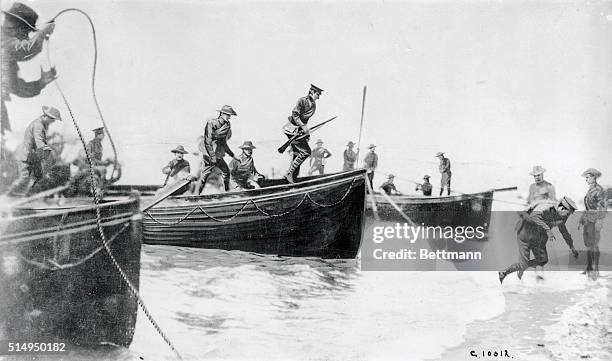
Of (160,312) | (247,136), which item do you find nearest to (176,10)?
(247,136)

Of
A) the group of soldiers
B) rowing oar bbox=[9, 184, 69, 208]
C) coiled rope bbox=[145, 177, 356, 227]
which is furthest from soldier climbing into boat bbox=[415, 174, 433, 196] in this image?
rowing oar bbox=[9, 184, 69, 208]

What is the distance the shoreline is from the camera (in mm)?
3721

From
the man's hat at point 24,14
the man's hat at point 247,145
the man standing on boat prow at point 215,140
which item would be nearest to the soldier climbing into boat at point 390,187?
the man's hat at point 247,145

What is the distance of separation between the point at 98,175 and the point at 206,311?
3.98 feet

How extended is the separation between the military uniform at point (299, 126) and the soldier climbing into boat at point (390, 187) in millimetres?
674

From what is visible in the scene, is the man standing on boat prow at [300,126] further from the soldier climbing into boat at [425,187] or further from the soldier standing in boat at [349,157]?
the soldier climbing into boat at [425,187]

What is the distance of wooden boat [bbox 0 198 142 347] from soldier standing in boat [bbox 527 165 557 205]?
2872 millimetres

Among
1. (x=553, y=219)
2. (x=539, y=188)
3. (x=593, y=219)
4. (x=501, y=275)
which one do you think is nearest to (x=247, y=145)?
(x=501, y=275)

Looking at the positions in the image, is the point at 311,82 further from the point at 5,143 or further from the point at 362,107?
the point at 5,143

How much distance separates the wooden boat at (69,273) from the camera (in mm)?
3283

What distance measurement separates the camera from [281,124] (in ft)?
12.6

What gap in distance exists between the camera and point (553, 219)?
399 cm

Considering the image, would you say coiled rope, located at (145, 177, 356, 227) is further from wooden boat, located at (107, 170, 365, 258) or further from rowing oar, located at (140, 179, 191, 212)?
rowing oar, located at (140, 179, 191, 212)

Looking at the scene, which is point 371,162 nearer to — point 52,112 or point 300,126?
point 300,126
